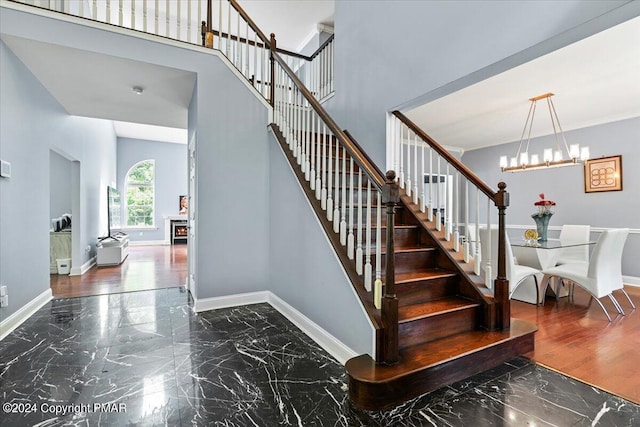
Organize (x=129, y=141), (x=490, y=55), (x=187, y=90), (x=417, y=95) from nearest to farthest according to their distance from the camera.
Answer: (x=490, y=55) < (x=417, y=95) < (x=187, y=90) < (x=129, y=141)

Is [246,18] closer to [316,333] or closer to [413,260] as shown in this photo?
[413,260]

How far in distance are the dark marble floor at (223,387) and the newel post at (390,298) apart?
30 cm

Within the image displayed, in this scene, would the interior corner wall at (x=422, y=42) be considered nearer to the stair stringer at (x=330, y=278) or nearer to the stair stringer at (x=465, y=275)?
the stair stringer at (x=465, y=275)

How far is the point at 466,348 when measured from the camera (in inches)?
84.6

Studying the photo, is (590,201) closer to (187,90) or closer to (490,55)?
(490,55)

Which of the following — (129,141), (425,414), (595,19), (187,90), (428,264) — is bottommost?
(425,414)

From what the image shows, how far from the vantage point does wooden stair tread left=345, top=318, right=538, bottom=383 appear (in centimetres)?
183

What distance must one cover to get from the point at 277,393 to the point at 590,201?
6.14 metres

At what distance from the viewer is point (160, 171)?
10.7m

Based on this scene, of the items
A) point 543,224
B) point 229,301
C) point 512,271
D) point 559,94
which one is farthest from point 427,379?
point 559,94

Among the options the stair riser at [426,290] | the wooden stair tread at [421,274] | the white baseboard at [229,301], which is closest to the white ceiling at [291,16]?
the white baseboard at [229,301]

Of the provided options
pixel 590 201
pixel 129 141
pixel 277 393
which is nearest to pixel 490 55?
pixel 277 393

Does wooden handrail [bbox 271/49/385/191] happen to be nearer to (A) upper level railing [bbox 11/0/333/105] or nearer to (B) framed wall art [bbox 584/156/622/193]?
(A) upper level railing [bbox 11/0/333/105]

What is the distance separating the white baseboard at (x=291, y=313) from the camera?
2.37m
